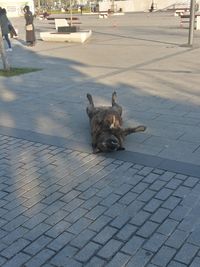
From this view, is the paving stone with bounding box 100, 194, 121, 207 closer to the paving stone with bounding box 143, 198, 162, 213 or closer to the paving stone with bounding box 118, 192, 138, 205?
the paving stone with bounding box 118, 192, 138, 205

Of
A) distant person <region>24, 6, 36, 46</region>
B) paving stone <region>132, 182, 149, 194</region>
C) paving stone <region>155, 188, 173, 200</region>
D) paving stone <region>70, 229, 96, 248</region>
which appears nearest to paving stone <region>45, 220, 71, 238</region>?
paving stone <region>70, 229, 96, 248</region>

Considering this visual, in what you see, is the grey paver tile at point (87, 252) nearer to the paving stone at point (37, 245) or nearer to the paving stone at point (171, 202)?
the paving stone at point (37, 245)

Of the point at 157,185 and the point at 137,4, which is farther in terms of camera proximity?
the point at 137,4

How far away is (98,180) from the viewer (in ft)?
14.6

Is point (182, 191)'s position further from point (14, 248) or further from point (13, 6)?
point (13, 6)

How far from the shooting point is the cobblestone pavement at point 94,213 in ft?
10.5

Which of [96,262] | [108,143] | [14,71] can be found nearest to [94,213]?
[96,262]

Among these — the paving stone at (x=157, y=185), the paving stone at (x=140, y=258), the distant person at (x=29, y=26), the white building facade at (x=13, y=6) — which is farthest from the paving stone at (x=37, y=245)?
the white building facade at (x=13, y=6)

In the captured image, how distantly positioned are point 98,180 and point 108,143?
78cm

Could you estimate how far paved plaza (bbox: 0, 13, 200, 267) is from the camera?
128 inches

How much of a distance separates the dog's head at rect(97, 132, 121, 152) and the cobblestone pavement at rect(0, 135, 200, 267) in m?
0.16

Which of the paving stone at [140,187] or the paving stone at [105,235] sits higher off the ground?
the paving stone at [140,187]

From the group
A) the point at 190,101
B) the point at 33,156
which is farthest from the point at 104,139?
the point at 190,101

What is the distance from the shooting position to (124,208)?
152 inches
